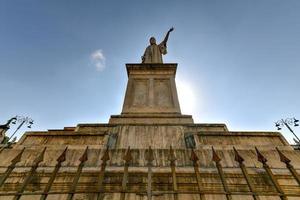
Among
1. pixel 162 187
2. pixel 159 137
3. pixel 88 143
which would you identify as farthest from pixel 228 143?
pixel 88 143

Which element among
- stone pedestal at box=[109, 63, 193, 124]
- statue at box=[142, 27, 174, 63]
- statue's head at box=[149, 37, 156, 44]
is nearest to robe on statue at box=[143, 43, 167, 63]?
statue at box=[142, 27, 174, 63]

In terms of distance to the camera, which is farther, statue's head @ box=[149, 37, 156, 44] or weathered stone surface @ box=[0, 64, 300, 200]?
statue's head @ box=[149, 37, 156, 44]

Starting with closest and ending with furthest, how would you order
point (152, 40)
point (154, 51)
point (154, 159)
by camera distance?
1. point (154, 159)
2. point (154, 51)
3. point (152, 40)

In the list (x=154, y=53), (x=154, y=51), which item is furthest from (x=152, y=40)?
(x=154, y=53)

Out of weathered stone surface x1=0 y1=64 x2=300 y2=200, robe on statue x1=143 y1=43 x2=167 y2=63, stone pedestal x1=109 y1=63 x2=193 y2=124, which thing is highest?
robe on statue x1=143 y1=43 x2=167 y2=63

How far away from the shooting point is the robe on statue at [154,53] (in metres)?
10.1

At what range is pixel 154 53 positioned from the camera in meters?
10.5

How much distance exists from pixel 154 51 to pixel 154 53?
0.71 ft

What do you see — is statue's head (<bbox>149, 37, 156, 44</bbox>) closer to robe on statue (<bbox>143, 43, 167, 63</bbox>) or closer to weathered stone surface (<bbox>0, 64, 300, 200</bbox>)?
robe on statue (<bbox>143, 43, 167, 63</bbox>)

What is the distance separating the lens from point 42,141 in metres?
4.96

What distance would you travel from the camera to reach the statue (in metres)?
10.2

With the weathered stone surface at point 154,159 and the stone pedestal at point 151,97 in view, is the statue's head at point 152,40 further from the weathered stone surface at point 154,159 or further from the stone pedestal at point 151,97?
the weathered stone surface at point 154,159

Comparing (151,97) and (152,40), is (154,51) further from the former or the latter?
(151,97)

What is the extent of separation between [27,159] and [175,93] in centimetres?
517
